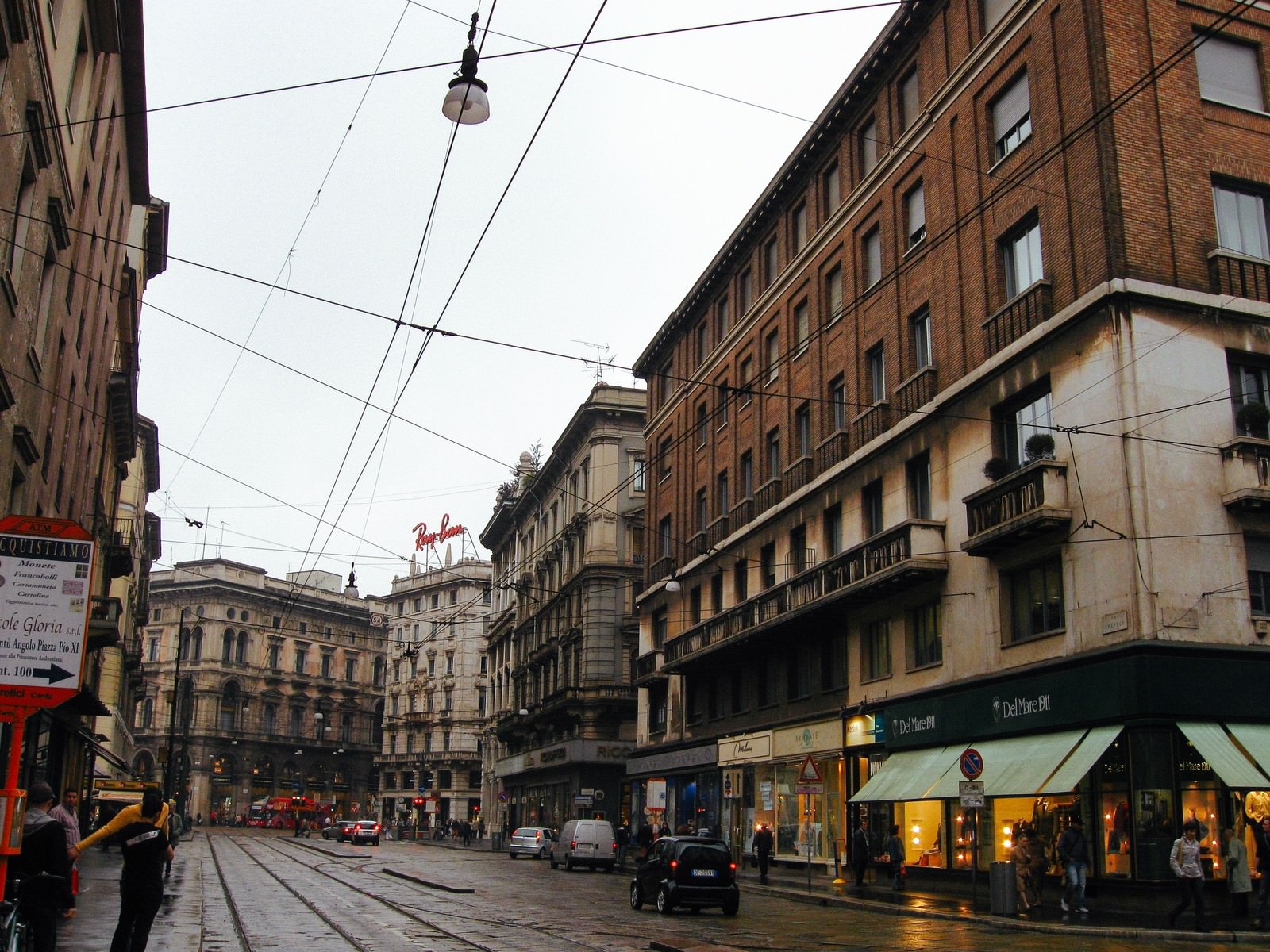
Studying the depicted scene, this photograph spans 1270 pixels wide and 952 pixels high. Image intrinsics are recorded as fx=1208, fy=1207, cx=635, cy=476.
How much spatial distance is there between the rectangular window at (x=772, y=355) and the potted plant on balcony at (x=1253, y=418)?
1619 centimetres

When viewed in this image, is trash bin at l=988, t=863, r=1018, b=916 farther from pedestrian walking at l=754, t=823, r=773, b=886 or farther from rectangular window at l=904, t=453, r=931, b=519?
pedestrian walking at l=754, t=823, r=773, b=886

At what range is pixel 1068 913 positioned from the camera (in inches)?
746

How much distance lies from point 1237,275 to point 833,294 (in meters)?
13.0

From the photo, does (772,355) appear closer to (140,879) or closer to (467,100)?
(467,100)

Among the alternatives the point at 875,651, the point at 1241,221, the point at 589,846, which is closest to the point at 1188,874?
the point at 1241,221

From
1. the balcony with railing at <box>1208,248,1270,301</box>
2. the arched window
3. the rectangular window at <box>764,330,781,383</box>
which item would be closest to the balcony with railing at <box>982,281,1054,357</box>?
the balcony with railing at <box>1208,248,1270,301</box>

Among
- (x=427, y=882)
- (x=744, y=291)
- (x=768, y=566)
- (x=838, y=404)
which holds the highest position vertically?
(x=744, y=291)

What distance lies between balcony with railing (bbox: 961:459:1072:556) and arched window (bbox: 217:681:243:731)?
87.9m

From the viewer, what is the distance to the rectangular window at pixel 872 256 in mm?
30453

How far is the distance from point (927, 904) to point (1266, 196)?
14510 mm

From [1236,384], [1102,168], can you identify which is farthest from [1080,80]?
[1236,384]

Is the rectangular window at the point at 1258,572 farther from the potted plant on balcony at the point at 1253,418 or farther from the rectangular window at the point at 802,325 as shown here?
the rectangular window at the point at 802,325

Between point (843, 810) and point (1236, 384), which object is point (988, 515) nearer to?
point (1236, 384)

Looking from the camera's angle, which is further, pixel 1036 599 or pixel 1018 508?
pixel 1036 599
